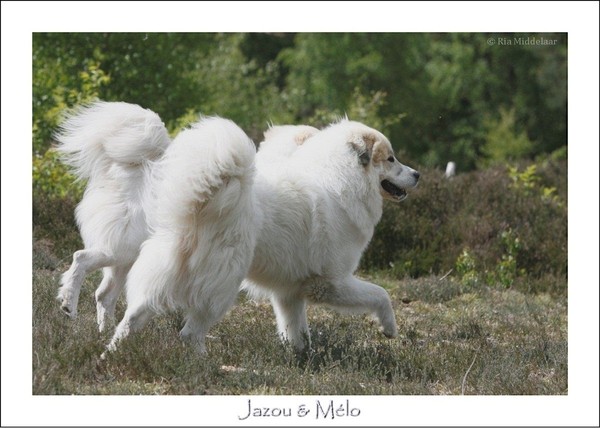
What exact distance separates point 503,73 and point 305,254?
22001 millimetres

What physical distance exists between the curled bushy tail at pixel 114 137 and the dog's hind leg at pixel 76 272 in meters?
0.55

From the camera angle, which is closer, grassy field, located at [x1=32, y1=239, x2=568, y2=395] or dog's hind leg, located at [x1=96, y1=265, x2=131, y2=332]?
grassy field, located at [x1=32, y1=239, x2=568, y2=395]

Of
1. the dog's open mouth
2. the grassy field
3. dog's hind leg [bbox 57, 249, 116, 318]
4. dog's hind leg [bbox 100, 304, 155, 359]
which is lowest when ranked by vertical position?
the grassy field

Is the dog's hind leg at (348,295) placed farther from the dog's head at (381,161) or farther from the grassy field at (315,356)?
the dog's head at (381,161)

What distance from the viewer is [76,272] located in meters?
5.76

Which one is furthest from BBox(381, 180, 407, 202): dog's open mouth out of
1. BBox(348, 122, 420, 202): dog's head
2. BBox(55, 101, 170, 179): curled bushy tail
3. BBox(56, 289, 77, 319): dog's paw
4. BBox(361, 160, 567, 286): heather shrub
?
BBox(361, 160, 567, 286): heather shrub

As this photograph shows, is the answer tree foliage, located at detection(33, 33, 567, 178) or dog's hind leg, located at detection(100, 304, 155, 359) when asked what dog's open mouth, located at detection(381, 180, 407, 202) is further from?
tree foliage, located at detection(33, 33, 567, 178)

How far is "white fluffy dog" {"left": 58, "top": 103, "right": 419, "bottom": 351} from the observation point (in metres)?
4.94

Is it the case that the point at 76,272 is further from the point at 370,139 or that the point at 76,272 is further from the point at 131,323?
the point at 370,139

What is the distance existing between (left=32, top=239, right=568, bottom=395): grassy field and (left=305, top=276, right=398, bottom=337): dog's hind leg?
1.01 feet

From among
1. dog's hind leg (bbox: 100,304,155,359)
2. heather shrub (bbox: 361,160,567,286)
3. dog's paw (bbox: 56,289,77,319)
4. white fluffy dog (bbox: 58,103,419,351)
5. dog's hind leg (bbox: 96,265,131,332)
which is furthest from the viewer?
heather shrub (bbox: 361,160,567,286)

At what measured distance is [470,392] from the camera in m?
5.38

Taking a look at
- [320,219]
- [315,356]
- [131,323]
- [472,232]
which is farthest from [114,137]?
[472,232]

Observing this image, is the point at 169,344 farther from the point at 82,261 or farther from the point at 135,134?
the point at 135,134
